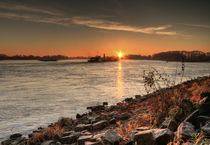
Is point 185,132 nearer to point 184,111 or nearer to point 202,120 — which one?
point 202,120

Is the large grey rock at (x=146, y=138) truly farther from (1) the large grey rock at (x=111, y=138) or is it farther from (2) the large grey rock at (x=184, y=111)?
(2) the large grey rock at (x=184, y=111)

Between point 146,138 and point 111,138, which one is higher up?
point 146,138

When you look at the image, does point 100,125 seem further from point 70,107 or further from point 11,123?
point 70,107

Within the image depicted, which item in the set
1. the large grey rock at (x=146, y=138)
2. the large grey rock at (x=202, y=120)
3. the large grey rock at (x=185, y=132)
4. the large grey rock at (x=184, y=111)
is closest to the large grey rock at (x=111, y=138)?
the large grey rock at (x=146, y=138)

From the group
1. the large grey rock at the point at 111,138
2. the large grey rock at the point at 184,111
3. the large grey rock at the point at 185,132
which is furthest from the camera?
the large grey rock at the point at 184,111

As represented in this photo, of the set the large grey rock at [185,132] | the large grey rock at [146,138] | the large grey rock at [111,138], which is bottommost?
the large grey rock at [111,138]

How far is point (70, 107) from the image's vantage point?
15.8 metres

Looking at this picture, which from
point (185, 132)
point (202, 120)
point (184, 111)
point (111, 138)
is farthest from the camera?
point (184, 111)

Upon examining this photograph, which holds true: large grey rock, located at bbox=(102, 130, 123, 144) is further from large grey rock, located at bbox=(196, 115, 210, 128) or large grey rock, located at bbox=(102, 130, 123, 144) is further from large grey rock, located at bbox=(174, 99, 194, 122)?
large grey rock, located at bbox=(196, 115, 210, 128)

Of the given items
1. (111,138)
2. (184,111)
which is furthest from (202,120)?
(111,138)

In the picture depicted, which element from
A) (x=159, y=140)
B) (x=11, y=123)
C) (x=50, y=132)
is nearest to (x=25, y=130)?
(x=11, y=123)

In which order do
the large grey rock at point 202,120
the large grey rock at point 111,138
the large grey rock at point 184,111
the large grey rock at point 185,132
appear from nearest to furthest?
the large grey rock at point 185,132
the large grey rock at point 202,120
the large grey rock at point 111,138
the large grey rock at point 184,111

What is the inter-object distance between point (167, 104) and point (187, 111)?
177cm

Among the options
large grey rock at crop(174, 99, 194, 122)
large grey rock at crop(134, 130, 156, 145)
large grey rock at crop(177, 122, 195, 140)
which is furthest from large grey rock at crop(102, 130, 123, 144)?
large grey rock at crop(174, 99, 194, 122)
